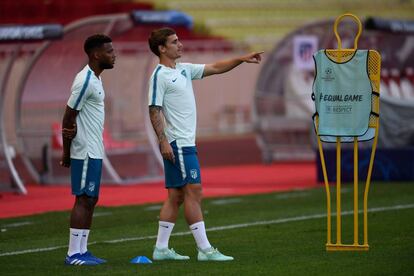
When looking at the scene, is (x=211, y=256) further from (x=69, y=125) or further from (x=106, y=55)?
Answer: (x=106, y=55)

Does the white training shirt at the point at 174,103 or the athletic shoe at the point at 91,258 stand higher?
the white training shirt at the point at 174,103

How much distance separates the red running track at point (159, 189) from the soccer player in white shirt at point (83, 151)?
517cm

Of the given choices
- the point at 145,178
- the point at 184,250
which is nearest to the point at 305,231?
the point at 184,250

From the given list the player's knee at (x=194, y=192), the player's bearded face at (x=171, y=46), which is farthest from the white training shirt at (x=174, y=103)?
the player's knee at (x=194, y=192)

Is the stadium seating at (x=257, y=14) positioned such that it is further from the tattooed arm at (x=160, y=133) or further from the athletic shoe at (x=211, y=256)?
the athletic shoe at (x=211, y=256)

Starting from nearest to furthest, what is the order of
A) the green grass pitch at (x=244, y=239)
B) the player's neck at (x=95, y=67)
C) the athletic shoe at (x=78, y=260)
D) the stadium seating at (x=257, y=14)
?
the green grass pitch at (x=244, y=239) → the athletic shoe at (x=78, y=260) → the player's neck at (x=95, y=67) → the stadium seating at (x=257, y=14)

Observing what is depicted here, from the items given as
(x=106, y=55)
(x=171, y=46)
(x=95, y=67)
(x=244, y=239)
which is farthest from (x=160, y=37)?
(x=244, y=239)

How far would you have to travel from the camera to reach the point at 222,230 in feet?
40.8

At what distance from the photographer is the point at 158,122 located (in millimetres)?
9758

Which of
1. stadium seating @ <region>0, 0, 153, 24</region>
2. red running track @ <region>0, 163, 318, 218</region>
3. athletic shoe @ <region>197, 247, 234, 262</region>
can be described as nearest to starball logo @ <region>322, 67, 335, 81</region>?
athletic shoe @ <region>197, 247, 234, 262</region>

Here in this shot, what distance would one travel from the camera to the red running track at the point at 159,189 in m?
16.2

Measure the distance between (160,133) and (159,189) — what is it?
898 cm

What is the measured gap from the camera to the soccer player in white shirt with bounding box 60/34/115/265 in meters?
9.69

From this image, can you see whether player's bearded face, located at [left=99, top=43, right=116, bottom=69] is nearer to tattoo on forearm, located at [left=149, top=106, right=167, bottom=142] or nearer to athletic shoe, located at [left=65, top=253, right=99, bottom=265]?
tattoo on forearm, located at [left=149, top=106, right=167, bottom=142]
